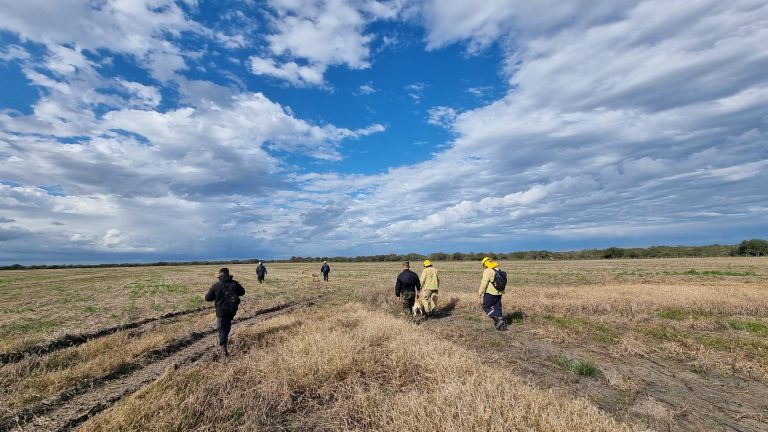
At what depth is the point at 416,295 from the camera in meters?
15.0

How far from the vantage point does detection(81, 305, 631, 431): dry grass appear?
5117 mm

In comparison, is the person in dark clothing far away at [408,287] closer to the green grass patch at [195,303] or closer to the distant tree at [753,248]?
the green grass patch at [195,303]

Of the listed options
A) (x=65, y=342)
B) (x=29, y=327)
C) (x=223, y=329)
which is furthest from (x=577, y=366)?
(x=29, y=327)

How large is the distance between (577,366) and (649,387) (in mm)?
1254

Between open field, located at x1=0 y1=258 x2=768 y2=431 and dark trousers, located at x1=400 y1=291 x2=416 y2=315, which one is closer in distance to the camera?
open field, located at x1=0 y1=258 x2=768 y2=431

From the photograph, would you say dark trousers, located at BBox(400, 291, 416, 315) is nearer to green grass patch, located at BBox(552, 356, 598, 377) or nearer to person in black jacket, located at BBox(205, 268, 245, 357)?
person in black jacket, located at BBox(205, 268, 245, 357)

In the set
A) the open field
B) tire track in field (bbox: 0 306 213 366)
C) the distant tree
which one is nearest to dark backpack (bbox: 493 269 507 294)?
the open field

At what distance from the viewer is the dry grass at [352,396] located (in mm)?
5117

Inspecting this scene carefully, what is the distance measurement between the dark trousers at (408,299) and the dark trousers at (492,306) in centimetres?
319

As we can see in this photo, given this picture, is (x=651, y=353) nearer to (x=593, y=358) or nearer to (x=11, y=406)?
(x=593, y=358)

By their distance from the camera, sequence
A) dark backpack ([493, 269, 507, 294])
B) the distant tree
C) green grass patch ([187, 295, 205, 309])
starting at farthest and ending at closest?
the distant tree < green grass patch ([187, 295, 205, 309]) < dark backpack ([493, 269, 507, 294])

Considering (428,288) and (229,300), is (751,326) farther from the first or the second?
(229,300)

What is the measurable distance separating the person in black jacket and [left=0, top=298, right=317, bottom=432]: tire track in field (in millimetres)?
693

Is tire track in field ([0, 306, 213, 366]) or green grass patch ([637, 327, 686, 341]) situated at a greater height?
tire track in field ([0, 306, 213, 366])
